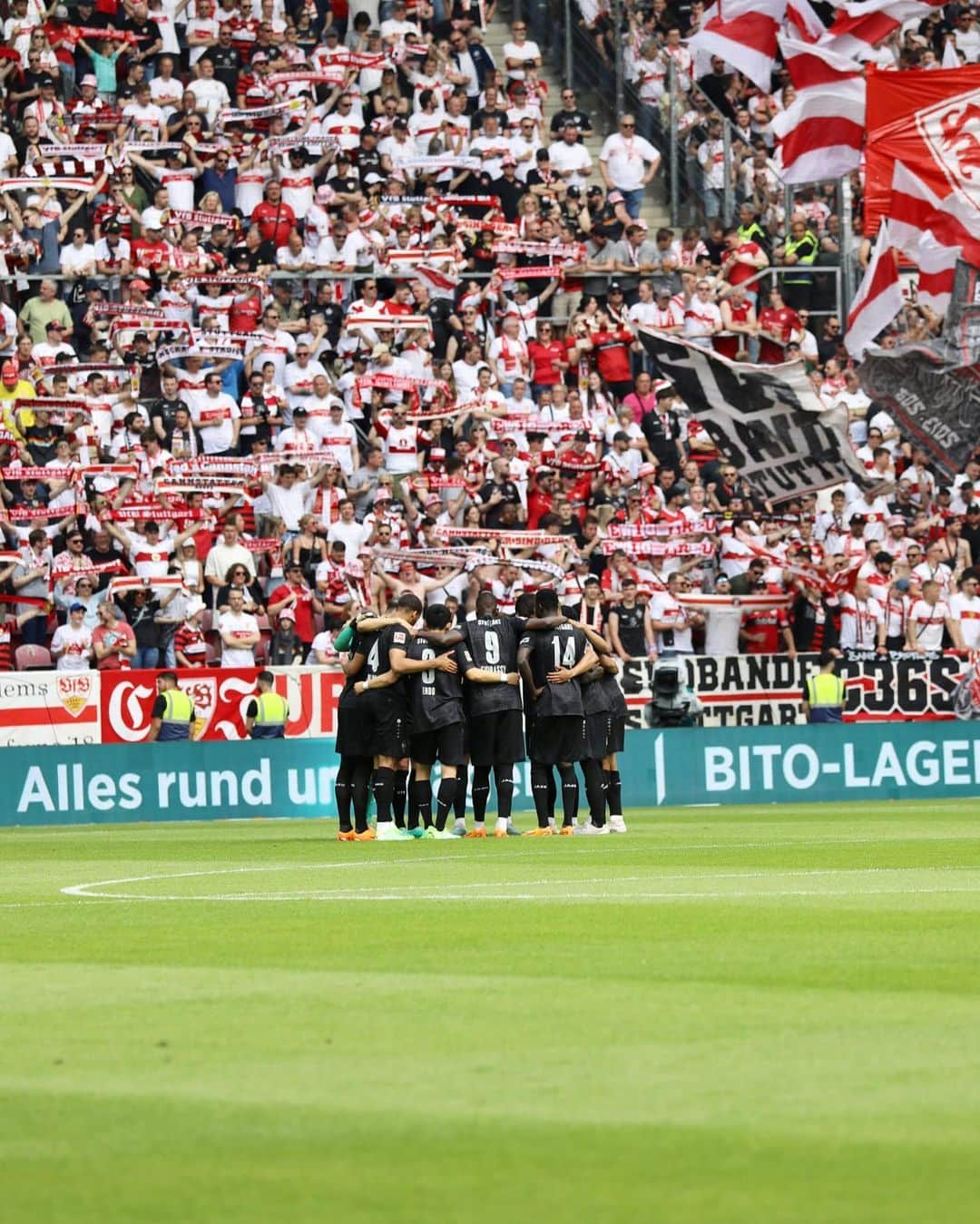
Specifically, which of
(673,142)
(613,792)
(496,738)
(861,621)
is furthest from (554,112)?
(496,738)

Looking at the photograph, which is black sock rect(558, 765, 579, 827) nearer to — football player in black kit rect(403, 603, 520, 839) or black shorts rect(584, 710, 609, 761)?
black shorts rect(584, 710, 609, 761)

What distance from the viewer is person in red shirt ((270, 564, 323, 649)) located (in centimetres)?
2916

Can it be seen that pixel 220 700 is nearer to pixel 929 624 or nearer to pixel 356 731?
pixel 356 731

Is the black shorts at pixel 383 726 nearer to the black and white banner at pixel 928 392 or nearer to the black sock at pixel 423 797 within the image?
the black sock at pixel 423 797

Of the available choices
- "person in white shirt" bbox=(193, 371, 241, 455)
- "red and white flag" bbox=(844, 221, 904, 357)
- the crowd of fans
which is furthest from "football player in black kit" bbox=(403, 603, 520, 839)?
"red and white flag" bbox=(844, 221, 904, 357)

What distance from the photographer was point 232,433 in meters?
30.8

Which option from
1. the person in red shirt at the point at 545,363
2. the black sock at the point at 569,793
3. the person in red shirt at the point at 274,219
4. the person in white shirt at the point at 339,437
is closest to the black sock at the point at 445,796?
the black sock at the point at 569,793

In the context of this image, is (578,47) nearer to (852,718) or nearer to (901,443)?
(901,443)

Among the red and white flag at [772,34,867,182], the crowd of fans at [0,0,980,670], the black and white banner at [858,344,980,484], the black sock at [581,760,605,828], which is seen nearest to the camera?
the black sock at [581,760,605,828]

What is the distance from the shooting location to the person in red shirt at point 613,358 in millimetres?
33531

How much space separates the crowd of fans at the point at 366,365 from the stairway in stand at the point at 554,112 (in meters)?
1.59

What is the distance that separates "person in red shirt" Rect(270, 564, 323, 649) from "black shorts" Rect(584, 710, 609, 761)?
7723 mm

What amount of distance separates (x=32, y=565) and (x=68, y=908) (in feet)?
48.9

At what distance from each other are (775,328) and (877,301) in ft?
14.3
